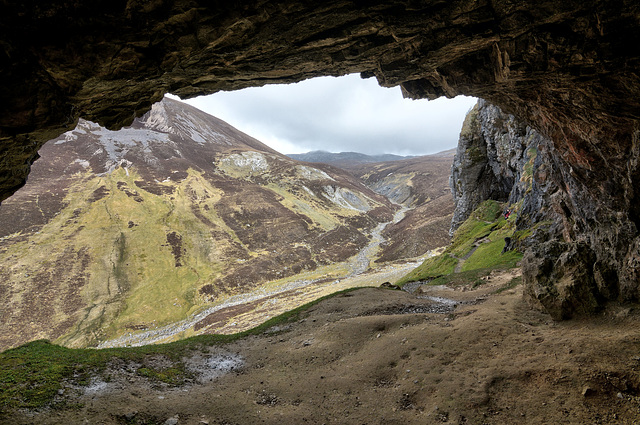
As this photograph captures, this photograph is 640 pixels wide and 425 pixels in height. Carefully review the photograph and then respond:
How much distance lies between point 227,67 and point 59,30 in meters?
6.66

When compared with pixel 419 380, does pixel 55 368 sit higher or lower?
higher

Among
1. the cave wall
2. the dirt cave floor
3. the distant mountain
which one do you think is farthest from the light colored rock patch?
the dirt cave floor

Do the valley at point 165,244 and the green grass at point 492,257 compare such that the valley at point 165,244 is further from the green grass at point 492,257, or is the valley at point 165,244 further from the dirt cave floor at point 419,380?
the dirt cave floor at point 419,380

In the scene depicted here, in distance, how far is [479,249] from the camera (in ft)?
146

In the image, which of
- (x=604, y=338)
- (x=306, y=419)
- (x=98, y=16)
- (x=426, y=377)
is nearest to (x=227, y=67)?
(x=98, y=16)

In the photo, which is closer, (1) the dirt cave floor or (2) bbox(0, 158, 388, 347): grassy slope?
(1) the dirt cave floor

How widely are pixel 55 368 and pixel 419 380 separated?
16946 millimetres

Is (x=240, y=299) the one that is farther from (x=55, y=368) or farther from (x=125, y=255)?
(x=55, y=368)

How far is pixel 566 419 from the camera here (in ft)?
27.6

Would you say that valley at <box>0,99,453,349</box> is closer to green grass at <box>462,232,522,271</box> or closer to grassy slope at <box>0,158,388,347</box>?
grassy slope at <box>0,158,388,347</box>

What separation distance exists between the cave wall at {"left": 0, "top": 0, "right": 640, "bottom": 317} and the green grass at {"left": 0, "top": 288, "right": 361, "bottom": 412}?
8.04m

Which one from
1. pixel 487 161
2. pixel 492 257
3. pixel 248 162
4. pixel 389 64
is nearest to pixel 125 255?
pixel 389 64

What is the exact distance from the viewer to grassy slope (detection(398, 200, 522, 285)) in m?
36.0

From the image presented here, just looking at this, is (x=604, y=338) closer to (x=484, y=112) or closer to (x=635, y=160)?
(x=635, y=160)
